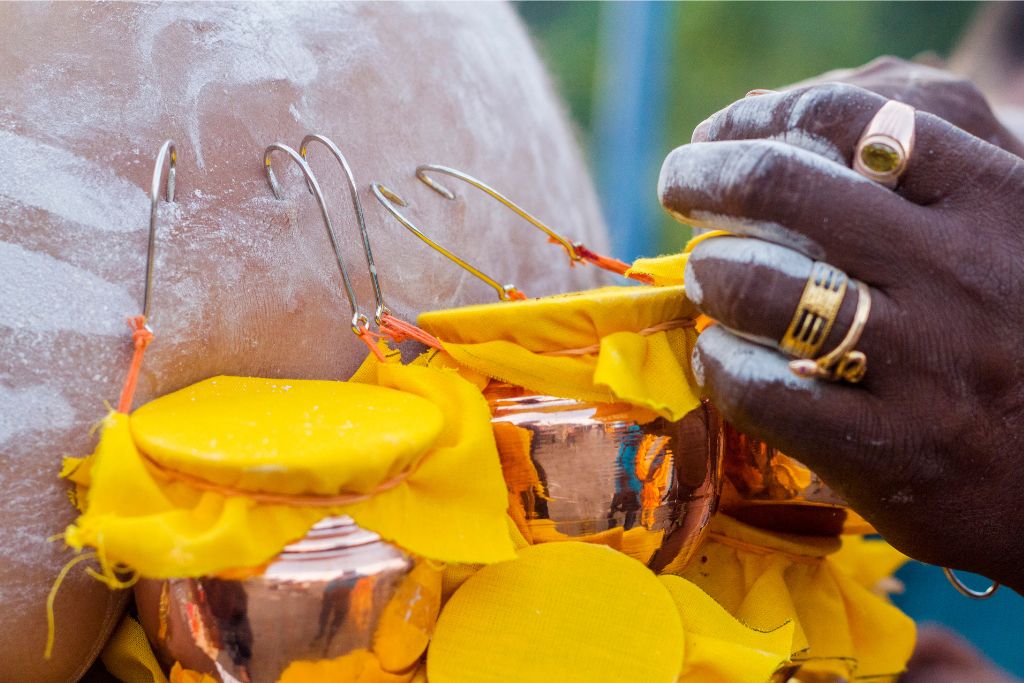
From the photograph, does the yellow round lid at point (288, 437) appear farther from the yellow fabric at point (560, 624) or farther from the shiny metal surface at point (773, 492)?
the shiny metal surface at point (773, 492)

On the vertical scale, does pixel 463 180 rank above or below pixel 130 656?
above

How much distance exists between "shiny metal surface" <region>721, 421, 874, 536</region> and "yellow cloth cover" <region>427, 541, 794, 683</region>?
0.38 feet

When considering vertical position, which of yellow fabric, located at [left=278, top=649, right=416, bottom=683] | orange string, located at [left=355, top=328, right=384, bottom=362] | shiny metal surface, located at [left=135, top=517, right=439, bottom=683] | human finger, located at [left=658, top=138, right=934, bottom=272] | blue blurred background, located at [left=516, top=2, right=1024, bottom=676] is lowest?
blue blurred background, located at [left=516, top=2, right=1024, bottom=676]

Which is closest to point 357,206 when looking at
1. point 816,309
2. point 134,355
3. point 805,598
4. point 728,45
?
point 134,355

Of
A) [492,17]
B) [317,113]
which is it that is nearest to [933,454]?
[317,113]

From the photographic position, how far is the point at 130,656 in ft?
1.55

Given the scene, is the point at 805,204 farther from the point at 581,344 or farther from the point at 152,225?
the point at 152,225

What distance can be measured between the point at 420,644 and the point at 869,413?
0.23 m

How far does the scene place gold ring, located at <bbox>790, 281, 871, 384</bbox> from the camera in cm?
40

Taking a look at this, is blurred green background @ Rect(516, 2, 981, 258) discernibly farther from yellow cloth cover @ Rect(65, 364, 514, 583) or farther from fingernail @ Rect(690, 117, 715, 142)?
yellow cloth cover @ Rect(65, 364, 514, 583)

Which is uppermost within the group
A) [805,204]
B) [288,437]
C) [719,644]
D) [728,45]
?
[805,204]

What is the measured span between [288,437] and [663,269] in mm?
242

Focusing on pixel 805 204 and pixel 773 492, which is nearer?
pixel 805 204

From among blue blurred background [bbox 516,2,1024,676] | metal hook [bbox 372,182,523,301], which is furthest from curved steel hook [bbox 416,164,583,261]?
blue blurred background [bbox 516,2,1024,676]
